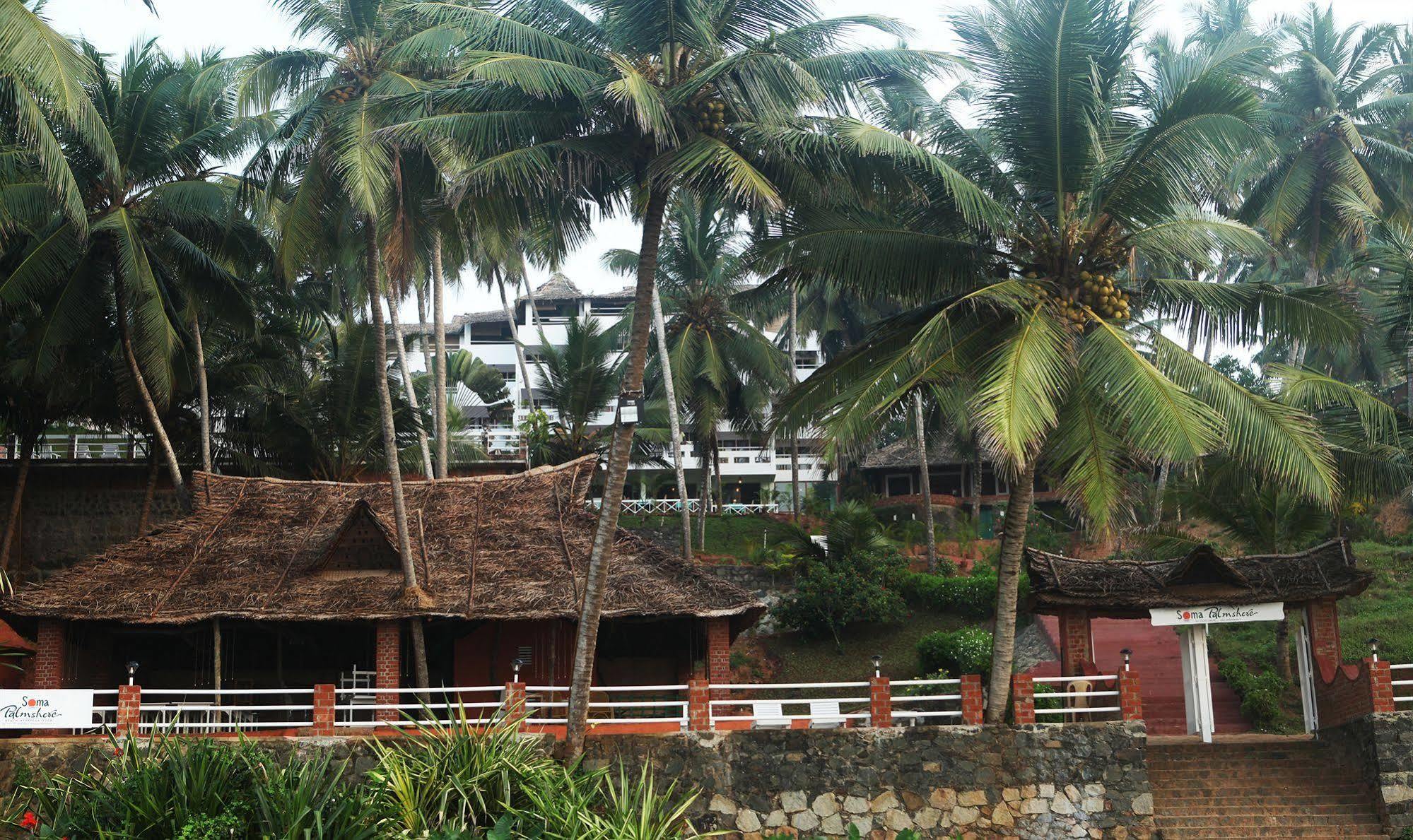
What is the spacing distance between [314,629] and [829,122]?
10638mm

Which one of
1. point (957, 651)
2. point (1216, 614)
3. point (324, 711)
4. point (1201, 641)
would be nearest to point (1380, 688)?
point (1216, 614)

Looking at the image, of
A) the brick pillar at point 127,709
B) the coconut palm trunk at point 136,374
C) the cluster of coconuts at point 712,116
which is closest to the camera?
the cluster of coconuts at point 712,116

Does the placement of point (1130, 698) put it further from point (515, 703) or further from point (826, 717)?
point (515, 703)

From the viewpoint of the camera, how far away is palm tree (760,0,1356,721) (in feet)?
44.6

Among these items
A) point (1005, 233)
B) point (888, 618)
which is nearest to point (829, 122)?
point (1005, 233)

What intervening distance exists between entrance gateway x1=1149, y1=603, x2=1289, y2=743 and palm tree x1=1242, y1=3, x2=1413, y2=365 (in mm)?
12680

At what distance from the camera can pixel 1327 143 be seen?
2692 cm

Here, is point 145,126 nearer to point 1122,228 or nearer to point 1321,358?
point 1122,228

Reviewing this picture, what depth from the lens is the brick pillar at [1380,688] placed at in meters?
15.0

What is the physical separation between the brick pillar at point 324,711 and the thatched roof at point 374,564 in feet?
5.31

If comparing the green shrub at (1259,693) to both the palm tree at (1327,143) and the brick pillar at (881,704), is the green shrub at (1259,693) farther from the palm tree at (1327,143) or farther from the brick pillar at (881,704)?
the palm tree at (1327,143)

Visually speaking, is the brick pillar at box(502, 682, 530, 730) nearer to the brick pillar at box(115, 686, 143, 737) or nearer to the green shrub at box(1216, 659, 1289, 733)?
the brick pillar at box(115, 686, 143, 737)

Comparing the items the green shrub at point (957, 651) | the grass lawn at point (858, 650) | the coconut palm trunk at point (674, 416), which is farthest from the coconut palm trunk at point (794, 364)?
the green shrub at point (957, 651)

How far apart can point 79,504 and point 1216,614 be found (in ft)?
76.6
